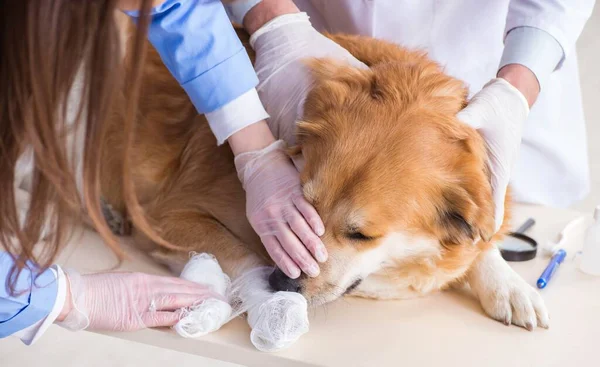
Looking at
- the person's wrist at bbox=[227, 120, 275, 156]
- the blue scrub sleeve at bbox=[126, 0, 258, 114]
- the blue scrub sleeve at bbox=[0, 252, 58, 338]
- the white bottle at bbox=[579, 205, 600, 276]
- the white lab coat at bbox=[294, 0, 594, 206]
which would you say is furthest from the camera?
the white lab coat at bbox=[294, 0, 594, 206]

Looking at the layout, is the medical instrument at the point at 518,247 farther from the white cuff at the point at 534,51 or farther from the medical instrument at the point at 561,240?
the white cuff at the point at 534,51

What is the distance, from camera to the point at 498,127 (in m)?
1.45

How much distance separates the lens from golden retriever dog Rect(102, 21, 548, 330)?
1.36 meters

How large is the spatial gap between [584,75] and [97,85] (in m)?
3.85

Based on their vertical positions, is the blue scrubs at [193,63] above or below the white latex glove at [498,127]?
above

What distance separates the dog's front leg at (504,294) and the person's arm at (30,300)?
0.78 meters

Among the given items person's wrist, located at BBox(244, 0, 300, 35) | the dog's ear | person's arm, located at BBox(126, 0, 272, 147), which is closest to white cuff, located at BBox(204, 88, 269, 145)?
person's arm, located at BBox(126, 0, 272, 147)

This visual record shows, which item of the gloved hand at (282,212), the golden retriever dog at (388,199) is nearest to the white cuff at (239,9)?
the golden retriever dog at (388,199)

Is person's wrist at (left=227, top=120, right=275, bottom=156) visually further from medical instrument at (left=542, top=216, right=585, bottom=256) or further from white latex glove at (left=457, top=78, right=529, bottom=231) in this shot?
medical instrument at (left=542, top=216, right=585, bottom=256)

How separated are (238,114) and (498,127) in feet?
1.64

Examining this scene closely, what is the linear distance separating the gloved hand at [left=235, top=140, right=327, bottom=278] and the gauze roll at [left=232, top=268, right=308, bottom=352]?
7 centimetres

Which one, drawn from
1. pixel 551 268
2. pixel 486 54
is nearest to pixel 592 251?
pixel 551 268

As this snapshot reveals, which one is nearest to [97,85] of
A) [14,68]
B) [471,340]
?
[14,68]

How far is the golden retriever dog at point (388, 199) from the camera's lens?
4.47 ft
